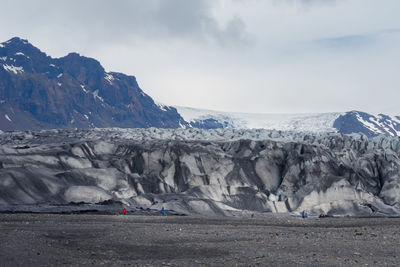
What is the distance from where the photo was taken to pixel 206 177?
221 ft

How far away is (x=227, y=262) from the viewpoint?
17.1 metres

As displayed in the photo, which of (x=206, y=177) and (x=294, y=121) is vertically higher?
(x=294, y=121)

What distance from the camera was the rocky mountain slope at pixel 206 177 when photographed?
2143 inches

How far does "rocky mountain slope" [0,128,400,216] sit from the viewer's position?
5444 centimetres

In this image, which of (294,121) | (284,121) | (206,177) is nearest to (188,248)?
(206,177)

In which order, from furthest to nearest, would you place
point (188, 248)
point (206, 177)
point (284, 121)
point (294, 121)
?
point (284, 121) < point (294, 121) < point (206, 177) < point (188, 248)

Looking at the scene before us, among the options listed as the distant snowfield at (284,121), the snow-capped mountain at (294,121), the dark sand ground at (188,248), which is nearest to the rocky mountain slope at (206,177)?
the dark sand ground at (188,248)

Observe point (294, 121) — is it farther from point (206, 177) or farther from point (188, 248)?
point (188, 248)

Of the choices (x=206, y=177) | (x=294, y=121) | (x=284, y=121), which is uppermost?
(x=294, y=121)

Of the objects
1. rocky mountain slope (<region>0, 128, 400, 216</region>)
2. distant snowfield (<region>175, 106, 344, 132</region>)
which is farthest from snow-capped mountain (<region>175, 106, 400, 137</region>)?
rocky mountain slope (<region>0, 128, 400, 216</region>)

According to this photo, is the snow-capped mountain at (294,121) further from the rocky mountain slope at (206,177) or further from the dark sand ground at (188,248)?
the dark sand ground at (188,248)

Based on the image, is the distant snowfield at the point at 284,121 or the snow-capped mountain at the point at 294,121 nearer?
the distant snowfield at the point at 284,121

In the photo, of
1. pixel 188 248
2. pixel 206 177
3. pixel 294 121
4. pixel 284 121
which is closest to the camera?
pixel 188 248

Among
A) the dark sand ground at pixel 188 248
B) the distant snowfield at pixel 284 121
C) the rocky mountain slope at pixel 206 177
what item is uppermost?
the distant snowfield at pixel 284 121
